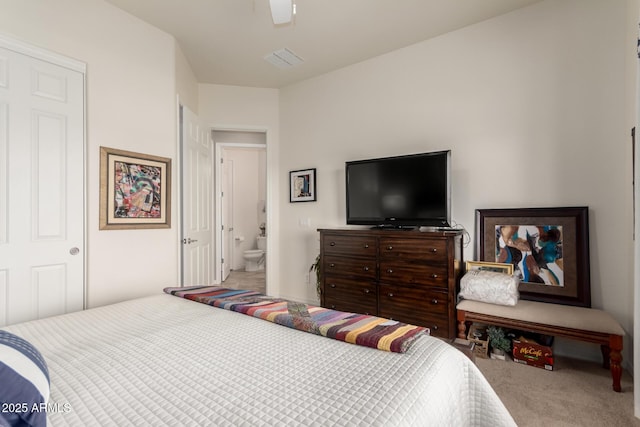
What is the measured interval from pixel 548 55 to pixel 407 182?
1.48 m

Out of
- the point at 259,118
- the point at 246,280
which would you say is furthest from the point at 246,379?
the point at 246,280

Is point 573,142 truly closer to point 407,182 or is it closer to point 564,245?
point 564,245

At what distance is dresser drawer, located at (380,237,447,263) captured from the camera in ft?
8.16

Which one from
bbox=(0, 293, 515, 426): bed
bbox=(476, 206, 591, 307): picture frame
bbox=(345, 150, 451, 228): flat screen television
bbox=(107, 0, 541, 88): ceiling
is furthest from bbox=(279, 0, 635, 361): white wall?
bbox=(0, 293, 515, 426): bed

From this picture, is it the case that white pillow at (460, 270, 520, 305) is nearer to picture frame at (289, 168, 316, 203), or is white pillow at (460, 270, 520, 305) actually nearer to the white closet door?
picture frame at (289, 168, 316, 203)

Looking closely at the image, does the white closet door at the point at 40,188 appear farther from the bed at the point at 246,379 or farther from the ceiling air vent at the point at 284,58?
the ceiling air vent at the point at 284,58

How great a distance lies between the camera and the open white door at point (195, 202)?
312 centimetres

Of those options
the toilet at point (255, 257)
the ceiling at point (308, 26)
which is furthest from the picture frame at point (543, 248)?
the toilet at point (255, 257)

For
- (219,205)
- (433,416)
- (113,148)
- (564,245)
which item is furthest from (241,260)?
(433,416)

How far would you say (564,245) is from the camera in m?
2.35

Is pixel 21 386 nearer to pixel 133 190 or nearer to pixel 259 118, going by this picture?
pixel 133 190

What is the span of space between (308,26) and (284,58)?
2.18 ft

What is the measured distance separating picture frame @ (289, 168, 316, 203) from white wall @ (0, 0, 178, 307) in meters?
1.52

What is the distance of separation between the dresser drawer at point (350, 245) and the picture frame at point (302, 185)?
0.82 m
